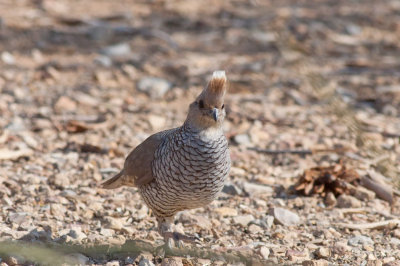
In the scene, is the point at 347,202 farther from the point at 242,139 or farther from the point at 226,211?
the point at 242,139

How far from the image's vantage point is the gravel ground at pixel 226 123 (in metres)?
4.71

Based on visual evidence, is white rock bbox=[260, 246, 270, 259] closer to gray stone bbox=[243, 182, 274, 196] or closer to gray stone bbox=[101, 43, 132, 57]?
gray stone bbox=[243, 182, 274, 196]

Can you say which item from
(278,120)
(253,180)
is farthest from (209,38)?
(253,180)

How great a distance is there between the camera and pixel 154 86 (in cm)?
851

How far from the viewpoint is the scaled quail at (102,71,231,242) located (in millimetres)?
4565

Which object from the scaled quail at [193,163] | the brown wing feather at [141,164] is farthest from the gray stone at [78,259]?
the brown wing feather at [141,164]

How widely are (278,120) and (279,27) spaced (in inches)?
158

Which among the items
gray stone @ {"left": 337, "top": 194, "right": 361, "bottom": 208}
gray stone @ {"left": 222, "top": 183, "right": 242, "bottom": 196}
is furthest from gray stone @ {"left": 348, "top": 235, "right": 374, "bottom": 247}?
gray stone @ {"left": 222, "top": 183, "right": 242, "bottom": 196}

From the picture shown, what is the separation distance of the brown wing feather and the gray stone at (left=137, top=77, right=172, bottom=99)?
130 inches

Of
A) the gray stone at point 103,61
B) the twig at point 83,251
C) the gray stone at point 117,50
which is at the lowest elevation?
the twig at point 83,251

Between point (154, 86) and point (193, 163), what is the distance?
404cm

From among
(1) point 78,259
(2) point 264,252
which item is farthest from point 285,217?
(1) point 78,259

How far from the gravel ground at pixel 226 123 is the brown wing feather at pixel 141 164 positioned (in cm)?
36

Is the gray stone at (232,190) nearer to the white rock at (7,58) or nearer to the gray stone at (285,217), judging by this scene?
the gray stone at (285,217)
